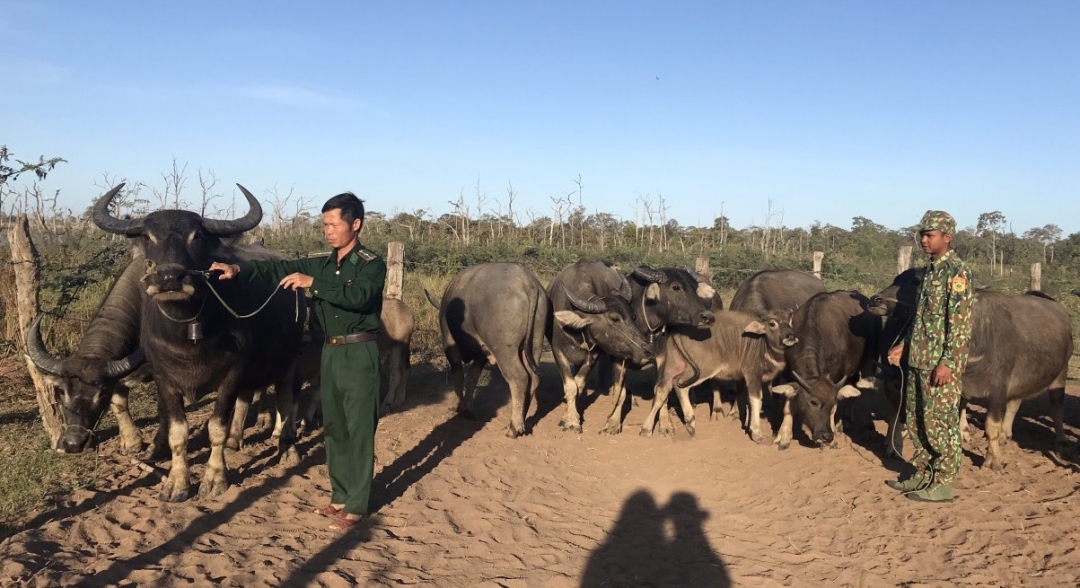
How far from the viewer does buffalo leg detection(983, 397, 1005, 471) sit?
24.3ft

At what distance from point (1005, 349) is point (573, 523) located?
15.5 ft

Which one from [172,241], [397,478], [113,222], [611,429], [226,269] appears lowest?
[611,429]

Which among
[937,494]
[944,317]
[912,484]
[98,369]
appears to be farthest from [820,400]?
[98,369]

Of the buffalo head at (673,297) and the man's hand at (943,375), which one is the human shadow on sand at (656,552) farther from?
the buffalo head at (673,297)

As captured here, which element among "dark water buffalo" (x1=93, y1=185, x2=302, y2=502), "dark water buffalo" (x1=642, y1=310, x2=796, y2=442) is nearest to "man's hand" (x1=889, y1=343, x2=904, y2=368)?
"dark water buffalo" (x1=642, y1=310, x2=796, y2=442)

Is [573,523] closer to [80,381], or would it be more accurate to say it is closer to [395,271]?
[80,381]

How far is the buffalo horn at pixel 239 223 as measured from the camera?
19.5 ft

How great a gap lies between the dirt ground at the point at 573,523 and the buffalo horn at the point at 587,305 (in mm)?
1675

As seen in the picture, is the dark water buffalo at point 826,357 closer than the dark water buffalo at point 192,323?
No

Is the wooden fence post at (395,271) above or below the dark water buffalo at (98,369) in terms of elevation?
above

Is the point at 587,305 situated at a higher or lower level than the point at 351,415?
higher

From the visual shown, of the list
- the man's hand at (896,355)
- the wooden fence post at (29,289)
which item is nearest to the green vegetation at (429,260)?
the wooden fence post at (29,289)

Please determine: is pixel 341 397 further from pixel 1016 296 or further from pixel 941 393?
pixel 1016 296

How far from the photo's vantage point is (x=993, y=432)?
748 cm
